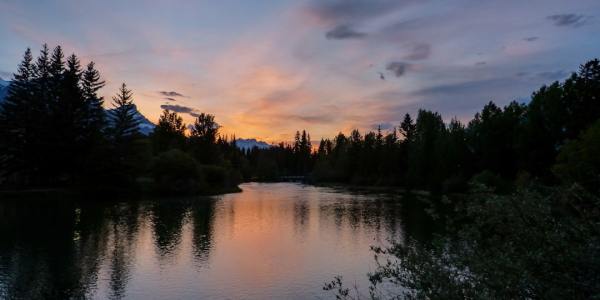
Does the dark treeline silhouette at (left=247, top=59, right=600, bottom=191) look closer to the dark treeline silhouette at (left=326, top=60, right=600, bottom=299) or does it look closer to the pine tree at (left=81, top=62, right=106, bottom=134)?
the dark treeline silhouette at (left=326, top=60, right=600, bottom=299)

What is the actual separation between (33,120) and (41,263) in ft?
152

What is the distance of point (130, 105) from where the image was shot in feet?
234

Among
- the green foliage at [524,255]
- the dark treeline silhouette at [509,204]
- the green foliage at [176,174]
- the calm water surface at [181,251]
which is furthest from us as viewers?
the green foliage at [176,174]

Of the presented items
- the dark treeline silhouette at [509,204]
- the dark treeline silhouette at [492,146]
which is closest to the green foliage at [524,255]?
the dark treeline silhouette at [509,204]

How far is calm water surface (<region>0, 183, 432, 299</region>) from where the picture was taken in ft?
56.8

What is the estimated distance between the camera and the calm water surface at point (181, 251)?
17.3 metres

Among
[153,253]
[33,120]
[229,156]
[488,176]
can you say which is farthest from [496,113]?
[229,156]

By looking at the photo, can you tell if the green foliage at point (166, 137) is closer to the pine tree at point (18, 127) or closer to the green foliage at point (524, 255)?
the pine tree at point (18, 127)

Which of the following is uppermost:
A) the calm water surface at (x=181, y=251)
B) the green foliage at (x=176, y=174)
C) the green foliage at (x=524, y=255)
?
the green foliage at (x=176, y=174)

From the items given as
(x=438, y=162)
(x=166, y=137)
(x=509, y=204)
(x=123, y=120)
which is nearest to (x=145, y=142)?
(x=123, y=120)

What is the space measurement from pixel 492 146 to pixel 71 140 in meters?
62.8

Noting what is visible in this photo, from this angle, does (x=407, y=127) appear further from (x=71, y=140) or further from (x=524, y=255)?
(x=524, y=255)

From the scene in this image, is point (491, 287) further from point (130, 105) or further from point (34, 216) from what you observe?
point (130, 105)

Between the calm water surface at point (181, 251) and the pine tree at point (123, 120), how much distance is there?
79.7 feet
